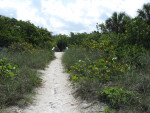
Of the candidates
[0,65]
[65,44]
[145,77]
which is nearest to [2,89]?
[0,65]

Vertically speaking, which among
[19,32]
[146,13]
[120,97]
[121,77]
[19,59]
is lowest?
[120,97]

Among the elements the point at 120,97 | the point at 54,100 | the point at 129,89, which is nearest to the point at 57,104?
the point at 54,100

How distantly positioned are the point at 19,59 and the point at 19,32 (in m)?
7.92

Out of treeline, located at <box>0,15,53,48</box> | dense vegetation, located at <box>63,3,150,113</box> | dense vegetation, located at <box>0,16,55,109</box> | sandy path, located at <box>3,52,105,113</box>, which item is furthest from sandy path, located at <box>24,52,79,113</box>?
treeline, located at <box>0,15,53,48</box>

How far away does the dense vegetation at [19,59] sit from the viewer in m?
3.75

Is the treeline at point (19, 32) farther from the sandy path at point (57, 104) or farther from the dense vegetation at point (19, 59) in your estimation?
the sandy path at point (57, 104)

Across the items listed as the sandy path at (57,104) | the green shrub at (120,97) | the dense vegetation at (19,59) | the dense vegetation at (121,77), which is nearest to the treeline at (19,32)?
the dense vegetation at (19,59)

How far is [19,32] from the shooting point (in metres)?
14.2

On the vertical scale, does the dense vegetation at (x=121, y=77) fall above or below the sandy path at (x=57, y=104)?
above

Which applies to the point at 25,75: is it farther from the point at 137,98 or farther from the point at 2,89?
the point at 137,98

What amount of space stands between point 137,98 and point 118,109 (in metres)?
0.47

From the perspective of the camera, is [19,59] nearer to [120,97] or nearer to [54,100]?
[54,100]

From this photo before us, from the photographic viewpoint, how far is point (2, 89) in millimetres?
3695

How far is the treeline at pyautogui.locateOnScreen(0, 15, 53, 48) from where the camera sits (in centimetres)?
1271
